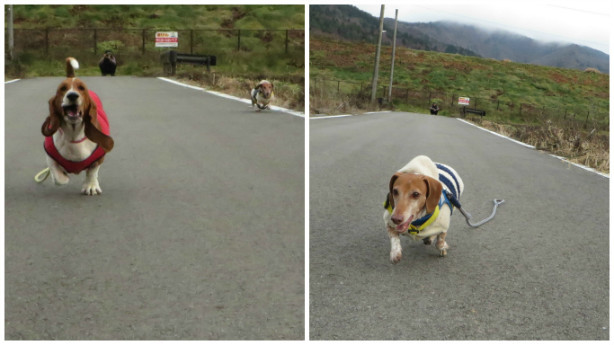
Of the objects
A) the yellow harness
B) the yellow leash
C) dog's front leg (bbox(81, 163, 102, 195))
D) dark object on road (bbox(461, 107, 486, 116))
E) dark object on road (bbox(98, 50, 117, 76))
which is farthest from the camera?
dark object on road (bbox(461, 107, 486, 116))

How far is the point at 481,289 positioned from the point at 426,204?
0.51m

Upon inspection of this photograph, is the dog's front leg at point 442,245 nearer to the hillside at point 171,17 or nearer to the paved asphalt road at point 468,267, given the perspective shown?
the paved asphalt road at point 468,267

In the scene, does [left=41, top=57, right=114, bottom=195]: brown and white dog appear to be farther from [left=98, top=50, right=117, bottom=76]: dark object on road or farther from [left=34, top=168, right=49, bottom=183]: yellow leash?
[left=98, top=50, right=117, bottom=76]: dark object on road

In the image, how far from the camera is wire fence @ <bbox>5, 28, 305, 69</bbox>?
20.0ft

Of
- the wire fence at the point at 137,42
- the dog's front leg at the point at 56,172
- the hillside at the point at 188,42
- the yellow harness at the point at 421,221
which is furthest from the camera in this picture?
the wire fence at the point at 137,42

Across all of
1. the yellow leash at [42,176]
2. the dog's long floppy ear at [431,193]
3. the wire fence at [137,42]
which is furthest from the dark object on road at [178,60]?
the dog's long floppy ear at [431,193]

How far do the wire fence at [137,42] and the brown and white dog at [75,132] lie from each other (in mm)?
1315

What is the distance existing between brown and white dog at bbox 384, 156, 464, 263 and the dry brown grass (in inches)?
230

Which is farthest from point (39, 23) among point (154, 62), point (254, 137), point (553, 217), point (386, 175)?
point (154, 62)

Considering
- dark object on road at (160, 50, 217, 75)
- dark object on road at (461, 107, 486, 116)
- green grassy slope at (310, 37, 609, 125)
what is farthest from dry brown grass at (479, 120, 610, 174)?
dark object on road at (461, 107, 486, 116)

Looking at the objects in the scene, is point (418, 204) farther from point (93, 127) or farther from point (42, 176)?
point (42, 176)

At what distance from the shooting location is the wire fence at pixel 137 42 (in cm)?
609

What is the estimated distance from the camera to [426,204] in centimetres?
319

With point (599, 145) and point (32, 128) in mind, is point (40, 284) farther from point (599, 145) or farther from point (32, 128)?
point (599, 145)
